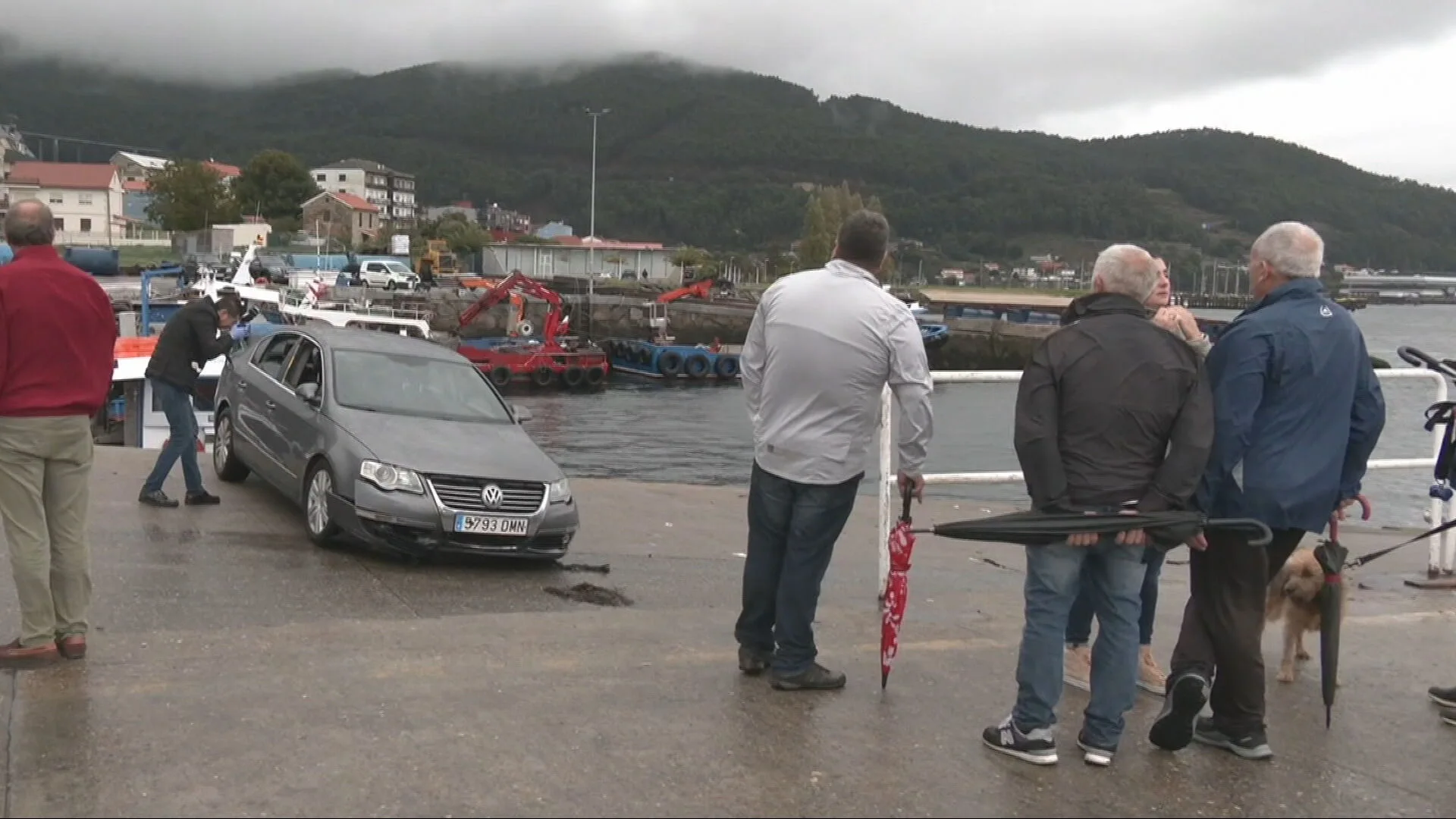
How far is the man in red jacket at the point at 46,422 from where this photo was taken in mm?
5094

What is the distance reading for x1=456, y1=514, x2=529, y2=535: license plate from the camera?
26.7 ft

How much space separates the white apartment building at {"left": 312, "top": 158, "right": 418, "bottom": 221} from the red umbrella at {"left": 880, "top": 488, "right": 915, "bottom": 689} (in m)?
166

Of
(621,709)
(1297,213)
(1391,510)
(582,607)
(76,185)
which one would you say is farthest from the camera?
(1297,213)

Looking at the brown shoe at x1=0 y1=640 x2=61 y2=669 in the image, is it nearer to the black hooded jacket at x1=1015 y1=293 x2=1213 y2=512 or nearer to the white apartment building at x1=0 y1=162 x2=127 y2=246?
the black hooded jacket at x1=1015 y1=293 x2=1213 y2=512

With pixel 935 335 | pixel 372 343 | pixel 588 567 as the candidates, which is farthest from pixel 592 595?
pixel 935 335

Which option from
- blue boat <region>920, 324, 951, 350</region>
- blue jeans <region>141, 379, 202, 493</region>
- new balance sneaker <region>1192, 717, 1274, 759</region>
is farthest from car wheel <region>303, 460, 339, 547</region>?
blue boat <region>920, 324, 951, 350</region>

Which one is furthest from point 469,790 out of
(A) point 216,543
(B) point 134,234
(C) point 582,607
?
(B) point 134,234

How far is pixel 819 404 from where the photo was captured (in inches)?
200

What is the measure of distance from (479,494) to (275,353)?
336 cm

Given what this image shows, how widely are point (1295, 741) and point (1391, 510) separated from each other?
2104 centimetres

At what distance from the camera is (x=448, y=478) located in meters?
8.26

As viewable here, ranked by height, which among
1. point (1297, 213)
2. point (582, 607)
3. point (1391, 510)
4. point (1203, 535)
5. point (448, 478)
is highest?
point (1297, 213)

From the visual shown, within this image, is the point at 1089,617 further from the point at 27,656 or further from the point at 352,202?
the point at 352,202

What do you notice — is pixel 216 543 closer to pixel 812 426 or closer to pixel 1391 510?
pixel 812 426
